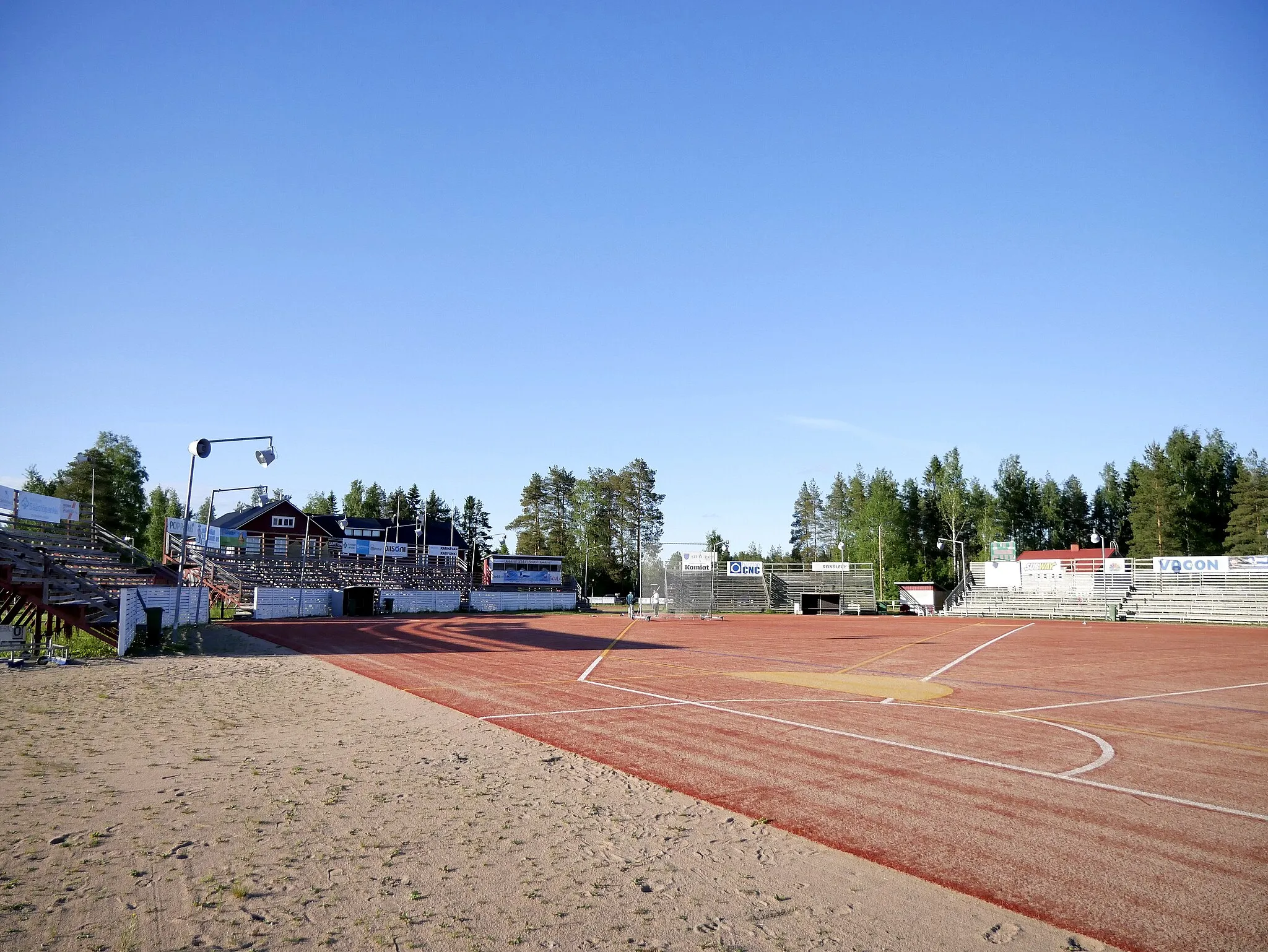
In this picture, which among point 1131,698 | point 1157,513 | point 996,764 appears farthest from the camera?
point 1157,513

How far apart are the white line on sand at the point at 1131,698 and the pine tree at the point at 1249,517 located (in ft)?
230

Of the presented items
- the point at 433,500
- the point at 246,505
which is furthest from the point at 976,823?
the point at 433,500

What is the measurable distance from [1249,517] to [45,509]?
94197 mm

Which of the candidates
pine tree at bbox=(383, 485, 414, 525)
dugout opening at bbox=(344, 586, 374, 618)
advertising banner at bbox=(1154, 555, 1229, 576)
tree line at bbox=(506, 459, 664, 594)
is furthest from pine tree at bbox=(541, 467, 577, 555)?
advertising banner at bbox=(1154, 555, 1229, 576)

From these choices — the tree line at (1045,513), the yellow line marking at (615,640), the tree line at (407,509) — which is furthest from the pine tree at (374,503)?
the yellow line marking at (615,640)

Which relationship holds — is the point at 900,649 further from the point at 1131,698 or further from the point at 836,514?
the point at 836,514

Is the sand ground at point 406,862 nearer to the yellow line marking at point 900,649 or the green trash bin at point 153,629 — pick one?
the yellow line marking at point 900,649

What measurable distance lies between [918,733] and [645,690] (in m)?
6.33

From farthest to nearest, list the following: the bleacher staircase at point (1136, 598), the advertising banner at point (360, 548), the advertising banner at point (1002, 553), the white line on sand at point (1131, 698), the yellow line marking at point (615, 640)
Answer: the advertising banner at point (360, 548), the advertising banner at point (1002, 553), the bleacher staircase at point (1136, 598), the yellow line marking at point (615, 640), the white line on sand at point (1131, 698)

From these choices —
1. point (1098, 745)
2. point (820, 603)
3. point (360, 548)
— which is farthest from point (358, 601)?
point (1098, 745)

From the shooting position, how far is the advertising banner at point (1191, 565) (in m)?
51.5

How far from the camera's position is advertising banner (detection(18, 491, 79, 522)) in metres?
24.8

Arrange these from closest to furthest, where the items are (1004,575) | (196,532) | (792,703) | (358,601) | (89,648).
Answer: (792,703) < (89,648) < (196,532) < (358,601) < (1004,575)

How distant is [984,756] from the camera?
9.95 metres
